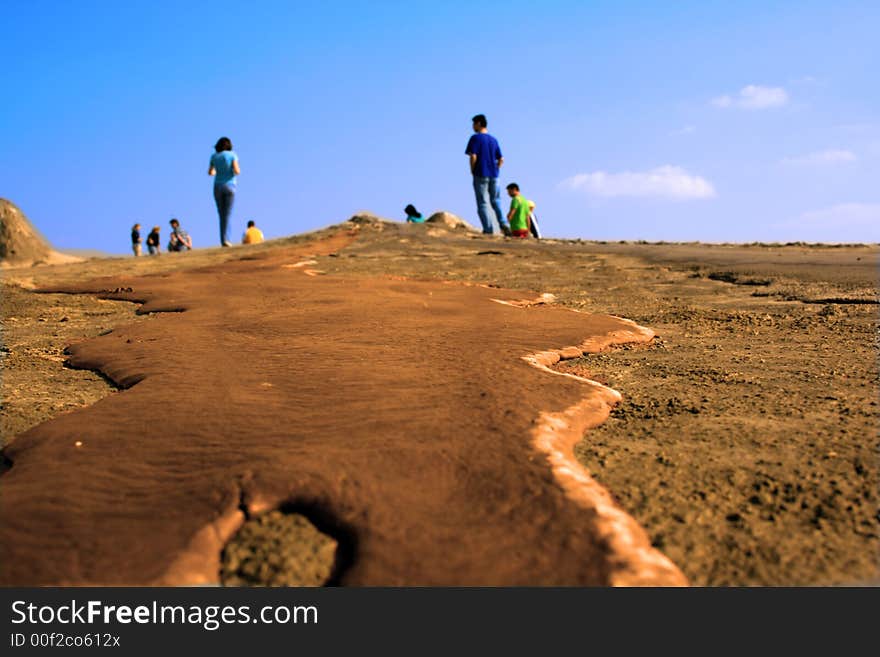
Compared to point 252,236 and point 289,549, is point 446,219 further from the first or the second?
point 289,549

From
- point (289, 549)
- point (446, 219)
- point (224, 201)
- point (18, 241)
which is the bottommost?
point (289, 549)

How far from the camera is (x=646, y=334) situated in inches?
151

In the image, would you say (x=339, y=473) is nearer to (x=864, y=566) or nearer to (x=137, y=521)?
(x=137, y=521)

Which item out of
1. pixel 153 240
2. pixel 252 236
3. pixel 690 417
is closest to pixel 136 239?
pixel 153 240

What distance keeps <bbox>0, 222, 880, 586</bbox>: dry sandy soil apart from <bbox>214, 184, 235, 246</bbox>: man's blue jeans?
581 cm

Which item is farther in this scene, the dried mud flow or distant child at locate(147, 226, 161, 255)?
distant child at locate(147, 226, 161, 255)

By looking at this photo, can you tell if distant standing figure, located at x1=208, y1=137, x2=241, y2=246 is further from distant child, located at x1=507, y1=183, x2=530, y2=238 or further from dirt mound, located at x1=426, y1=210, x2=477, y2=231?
dirt mound, located at x1=426, y1=210, x2=477, y2=231

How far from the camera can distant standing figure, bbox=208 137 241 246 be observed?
11414 millimetres

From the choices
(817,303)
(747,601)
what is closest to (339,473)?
(747,601)

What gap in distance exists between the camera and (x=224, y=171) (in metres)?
11.4

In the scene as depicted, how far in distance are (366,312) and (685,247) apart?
676 cm

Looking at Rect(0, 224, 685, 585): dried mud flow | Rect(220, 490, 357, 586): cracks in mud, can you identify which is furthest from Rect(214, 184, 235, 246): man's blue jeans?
Rect(220, 490, 357, 586): cracks in mud

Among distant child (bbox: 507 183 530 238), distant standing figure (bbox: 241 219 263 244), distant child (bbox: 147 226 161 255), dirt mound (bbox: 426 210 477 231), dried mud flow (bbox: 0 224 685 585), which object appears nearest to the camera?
dried mud flow (bbox: 0 224 685 585)

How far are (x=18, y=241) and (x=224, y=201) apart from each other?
26.6ft
